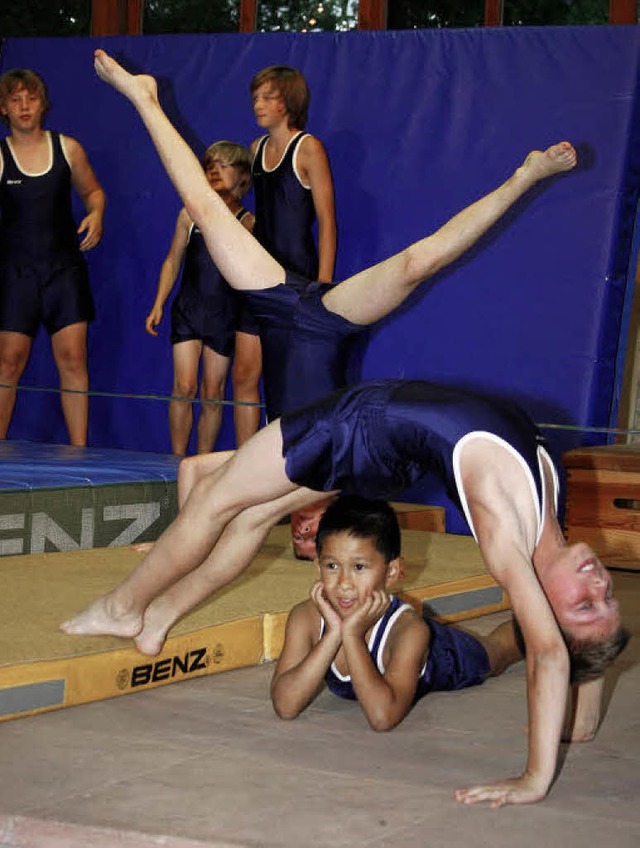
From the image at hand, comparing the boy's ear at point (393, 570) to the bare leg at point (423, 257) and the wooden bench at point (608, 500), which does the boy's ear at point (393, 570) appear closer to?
the bare leg at point (423, 257)

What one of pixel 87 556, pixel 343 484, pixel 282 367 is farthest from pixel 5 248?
pixel 343 484

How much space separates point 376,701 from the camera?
3.72 meters

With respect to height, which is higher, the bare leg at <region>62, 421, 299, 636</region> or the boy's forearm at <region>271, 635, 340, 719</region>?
the bare leg at <region>62, 421, 299, 636</region>

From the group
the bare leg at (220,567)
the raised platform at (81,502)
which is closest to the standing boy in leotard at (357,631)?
the bare leg at (220,567)

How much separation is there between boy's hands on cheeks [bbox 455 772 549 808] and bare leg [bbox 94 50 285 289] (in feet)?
5.98

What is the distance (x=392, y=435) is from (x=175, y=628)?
3.57 ft

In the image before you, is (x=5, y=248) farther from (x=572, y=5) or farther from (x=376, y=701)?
(x=376, y=701)

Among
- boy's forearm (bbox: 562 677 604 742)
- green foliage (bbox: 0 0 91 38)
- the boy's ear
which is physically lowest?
boy's forearm (bbox: 562 677 604 742)

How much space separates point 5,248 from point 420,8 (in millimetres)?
2841

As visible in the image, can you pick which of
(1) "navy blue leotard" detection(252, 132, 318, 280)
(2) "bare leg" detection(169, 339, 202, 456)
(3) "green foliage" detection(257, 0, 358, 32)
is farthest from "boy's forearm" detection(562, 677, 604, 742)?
(3) "green foliage" detection(257, 0, 358, 32)

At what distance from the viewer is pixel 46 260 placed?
739 cm

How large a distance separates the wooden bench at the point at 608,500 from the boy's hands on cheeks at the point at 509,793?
11.6ft

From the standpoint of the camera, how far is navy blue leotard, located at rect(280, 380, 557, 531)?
10.9 ft

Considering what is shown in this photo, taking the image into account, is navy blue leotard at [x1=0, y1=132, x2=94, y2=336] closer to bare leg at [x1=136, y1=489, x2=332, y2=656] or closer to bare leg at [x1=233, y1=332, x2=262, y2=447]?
bare leg at [x1=233, y1=332, x2=262, y2=447]
